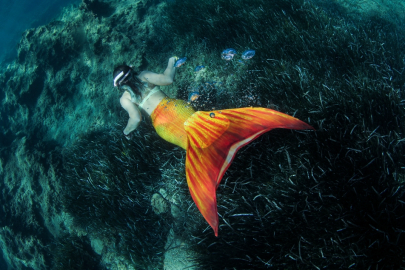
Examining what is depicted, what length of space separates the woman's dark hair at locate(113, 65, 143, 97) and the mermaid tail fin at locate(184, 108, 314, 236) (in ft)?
4.57

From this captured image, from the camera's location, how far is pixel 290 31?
14.2 feet

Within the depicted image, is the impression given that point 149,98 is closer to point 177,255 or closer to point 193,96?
point 193,96

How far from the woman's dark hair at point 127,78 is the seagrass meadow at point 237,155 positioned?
126cm

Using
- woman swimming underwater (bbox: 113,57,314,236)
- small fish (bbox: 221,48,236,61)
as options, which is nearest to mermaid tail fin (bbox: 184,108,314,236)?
woman swimming underwater (bbox: 113,57,314,236)

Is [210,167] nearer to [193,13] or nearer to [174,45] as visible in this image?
[174,45]

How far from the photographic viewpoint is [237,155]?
9.48 feet

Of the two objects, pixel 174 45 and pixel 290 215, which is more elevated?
pixel 174 45

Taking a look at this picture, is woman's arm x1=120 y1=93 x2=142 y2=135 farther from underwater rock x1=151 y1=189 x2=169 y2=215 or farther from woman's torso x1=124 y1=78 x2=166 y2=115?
underwater rock x1=151 y1=189 x2=169 y2=215

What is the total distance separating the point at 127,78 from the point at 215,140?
179 cm

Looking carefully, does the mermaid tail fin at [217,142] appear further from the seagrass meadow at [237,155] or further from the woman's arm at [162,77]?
the woman's arm at [162,77]

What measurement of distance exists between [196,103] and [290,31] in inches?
107

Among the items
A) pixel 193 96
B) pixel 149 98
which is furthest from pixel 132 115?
pixel 193 96

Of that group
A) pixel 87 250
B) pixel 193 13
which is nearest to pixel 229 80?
pixel 193 13

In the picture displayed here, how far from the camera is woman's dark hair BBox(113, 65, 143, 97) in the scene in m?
2.97
